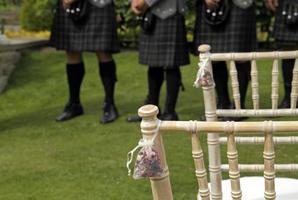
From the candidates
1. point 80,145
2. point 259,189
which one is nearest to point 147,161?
point 259,189

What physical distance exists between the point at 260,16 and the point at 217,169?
22.1ft

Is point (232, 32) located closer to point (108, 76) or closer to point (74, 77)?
point (108, 76)

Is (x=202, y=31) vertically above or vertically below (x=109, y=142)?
above

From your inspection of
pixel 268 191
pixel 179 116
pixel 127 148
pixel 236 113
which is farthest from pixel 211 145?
pixel 179 116

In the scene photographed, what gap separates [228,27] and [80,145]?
4.09 ft

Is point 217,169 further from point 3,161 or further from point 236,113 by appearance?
point 3,161

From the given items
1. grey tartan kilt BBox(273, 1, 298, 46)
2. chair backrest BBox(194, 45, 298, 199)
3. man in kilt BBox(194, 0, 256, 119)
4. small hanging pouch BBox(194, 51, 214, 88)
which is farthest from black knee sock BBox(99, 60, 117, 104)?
small hanging pouch BBox(194, 51, 214, 88)

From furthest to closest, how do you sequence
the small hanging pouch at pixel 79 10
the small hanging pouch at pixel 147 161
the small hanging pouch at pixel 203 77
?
the small hanging pouch at pixel 79 10
the small hanging pouch at pixel 203 77
the small hanging pouch at pixel 147 161

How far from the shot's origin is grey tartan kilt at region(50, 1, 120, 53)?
14.8ft

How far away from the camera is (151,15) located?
4.35 metres

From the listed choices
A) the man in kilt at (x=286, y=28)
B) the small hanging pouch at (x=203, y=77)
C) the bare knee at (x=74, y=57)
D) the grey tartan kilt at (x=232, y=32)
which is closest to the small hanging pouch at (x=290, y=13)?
the man in kilt at (x=286, y=28)

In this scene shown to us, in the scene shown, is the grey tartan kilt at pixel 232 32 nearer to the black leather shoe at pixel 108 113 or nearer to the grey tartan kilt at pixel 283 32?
the grey tartan kilt at pixel 283 32

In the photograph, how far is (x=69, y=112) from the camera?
4887 mm

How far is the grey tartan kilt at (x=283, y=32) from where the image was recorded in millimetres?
4461
